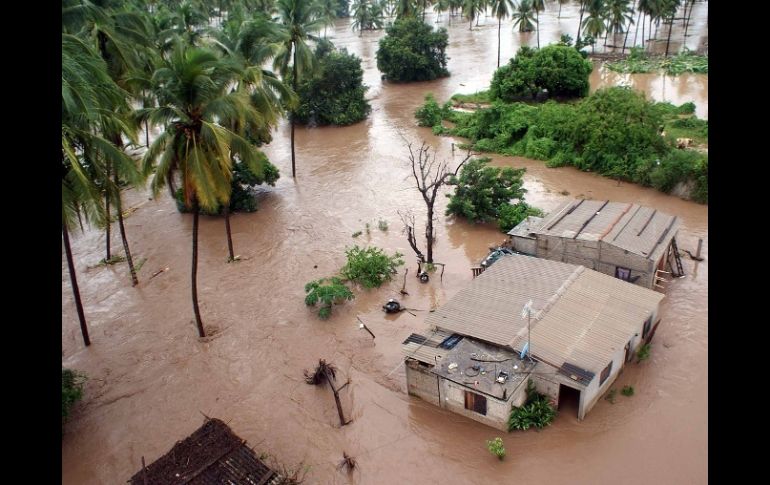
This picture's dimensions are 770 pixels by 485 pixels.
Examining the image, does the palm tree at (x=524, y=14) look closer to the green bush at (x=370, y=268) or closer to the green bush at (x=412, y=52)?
the green bush at (x=412, y=52)

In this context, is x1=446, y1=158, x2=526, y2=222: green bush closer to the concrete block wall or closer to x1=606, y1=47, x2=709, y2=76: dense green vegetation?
the concrete block wall

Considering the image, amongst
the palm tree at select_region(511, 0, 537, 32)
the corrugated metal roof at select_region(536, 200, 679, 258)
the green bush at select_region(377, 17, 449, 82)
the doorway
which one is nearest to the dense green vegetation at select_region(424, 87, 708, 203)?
the corrugated metal roof at select_region(536, 200, 679, 258)

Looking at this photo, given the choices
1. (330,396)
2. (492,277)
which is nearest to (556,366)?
(492,277)

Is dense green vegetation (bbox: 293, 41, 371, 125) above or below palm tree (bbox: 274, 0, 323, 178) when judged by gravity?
below

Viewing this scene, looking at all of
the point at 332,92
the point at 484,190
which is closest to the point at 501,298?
the point at 484,190

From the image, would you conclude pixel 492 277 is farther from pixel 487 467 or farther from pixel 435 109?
pixel 435 109

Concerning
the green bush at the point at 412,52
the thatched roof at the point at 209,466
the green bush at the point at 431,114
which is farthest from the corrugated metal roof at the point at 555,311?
the green bush at the point at 412,52
